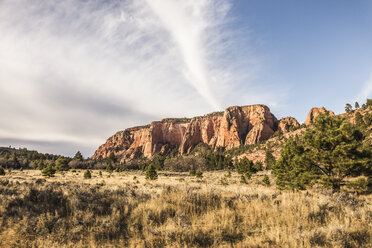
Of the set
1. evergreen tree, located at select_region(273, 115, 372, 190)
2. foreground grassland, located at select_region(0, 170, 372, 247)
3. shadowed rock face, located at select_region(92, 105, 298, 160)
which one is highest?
shadowed rock face, located at select_region(92, 105, 298, 160)

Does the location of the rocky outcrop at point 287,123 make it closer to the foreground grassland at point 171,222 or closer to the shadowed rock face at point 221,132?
the shadowed rock face at point 221,132

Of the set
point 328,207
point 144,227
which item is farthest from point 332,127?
point 144,227

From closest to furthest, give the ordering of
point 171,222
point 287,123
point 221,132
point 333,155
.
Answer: point 171,222
point 333,155
point 287,123
point 221,132

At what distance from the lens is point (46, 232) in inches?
159

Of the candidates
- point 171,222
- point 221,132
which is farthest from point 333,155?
point 221,132

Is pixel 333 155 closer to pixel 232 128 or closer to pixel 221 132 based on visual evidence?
pixel 232 128

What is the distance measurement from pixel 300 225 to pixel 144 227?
153 inches

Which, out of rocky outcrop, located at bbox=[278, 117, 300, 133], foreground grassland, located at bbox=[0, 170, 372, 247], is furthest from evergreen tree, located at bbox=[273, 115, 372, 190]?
rocky outcrop, located at bbox=[278, 117, 300, 133]

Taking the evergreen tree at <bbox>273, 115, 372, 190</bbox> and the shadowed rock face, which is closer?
the evergreen tree at <bbox>273, 115, 372, 190</bbox>

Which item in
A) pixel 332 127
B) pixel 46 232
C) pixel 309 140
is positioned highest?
pixel 332 127

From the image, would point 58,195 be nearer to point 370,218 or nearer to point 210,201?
point 210,201

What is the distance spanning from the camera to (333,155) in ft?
44.7

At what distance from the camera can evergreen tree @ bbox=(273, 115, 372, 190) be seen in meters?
13.1

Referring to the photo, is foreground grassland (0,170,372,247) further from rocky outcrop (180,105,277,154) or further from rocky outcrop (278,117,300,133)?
rocky outcrop (278,117,300,133)
